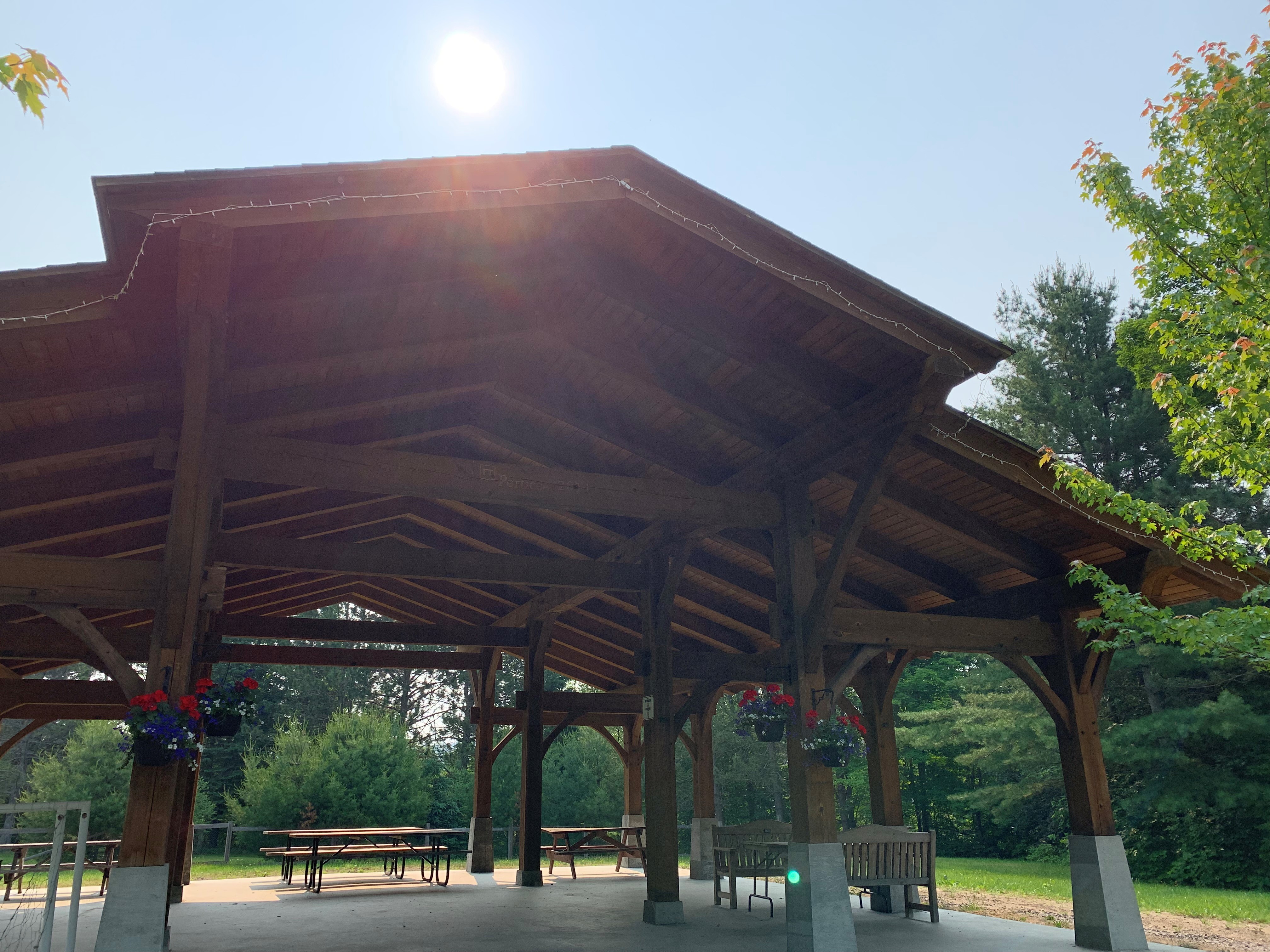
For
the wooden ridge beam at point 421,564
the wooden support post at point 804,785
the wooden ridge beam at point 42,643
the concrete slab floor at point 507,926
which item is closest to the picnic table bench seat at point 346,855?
the concrete slab floor at point 507,926

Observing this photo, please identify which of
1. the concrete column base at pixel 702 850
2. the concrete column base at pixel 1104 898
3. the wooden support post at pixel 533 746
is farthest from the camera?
the concrete column base at pixel 702 850

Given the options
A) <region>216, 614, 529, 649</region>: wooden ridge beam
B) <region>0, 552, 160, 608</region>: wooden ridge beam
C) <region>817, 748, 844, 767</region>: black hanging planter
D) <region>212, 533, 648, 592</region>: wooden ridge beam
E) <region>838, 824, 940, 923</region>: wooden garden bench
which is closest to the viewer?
<region>0, 552, 160, 608</region>: wooden ridge beam

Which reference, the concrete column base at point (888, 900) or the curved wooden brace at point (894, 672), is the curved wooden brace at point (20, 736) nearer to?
the concrete column base at point (888, 900)

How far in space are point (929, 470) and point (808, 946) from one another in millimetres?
3588

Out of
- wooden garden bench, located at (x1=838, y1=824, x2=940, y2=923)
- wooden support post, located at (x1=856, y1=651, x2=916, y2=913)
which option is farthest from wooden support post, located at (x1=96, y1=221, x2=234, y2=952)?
wooden support post, located at (x1=856, y1=651, x2=916, y2=913)

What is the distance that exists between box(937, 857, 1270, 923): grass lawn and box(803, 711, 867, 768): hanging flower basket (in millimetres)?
4654

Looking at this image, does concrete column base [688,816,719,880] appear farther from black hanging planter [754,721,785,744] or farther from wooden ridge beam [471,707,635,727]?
black hanging planter [754,721,785,744]

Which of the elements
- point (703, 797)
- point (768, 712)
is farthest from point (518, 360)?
point (703, 797)

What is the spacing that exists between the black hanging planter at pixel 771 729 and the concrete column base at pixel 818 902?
0.76m

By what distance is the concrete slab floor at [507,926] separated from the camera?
6.91 meters

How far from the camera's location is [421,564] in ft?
25.5

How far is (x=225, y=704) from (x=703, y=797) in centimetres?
932

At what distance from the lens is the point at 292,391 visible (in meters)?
6.44

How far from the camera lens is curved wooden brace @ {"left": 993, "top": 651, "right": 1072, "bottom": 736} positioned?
7.53 meters
